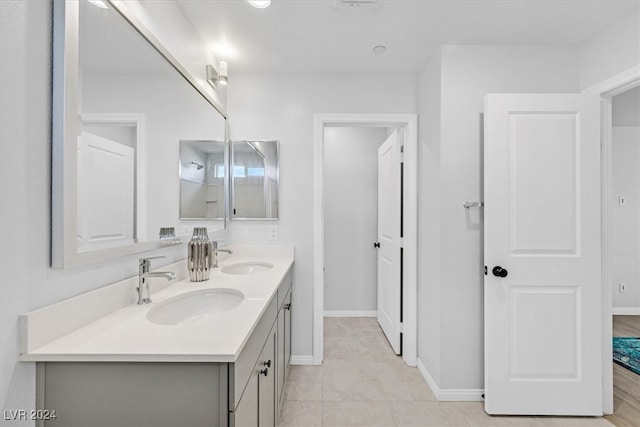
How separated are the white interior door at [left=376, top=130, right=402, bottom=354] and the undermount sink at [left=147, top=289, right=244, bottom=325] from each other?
169cm

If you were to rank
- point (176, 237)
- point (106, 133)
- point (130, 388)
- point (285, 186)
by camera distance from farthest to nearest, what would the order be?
1. point (285, 186)
2. point (176, 237)
3. point (106, 133)
4. point (130, 388)

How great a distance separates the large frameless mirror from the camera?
0.96 meters

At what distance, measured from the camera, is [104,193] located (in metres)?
1.17

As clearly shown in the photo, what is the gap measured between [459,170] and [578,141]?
70cm

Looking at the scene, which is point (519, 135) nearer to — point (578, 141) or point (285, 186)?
point (578, 141)

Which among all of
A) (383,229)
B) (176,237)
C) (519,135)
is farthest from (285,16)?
(383,229)

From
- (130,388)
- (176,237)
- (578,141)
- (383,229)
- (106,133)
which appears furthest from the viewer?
(383,229)

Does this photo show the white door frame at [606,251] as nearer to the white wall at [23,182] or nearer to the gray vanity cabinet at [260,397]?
the gray vanity cabinet at [260,397]

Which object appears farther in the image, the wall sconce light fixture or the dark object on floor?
the dark object on floor

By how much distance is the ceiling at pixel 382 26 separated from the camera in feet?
5.72

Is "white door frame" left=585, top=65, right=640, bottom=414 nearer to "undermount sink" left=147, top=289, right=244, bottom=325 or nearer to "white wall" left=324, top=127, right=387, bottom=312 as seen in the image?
"white wall" left=324, top=127, right=387, bottom=312

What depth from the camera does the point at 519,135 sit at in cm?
195

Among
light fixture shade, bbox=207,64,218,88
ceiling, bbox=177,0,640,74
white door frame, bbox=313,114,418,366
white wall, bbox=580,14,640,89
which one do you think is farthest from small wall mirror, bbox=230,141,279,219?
white wall, bbox=580,14,640,89

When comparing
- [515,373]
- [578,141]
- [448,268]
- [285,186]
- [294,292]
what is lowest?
[515,373]
